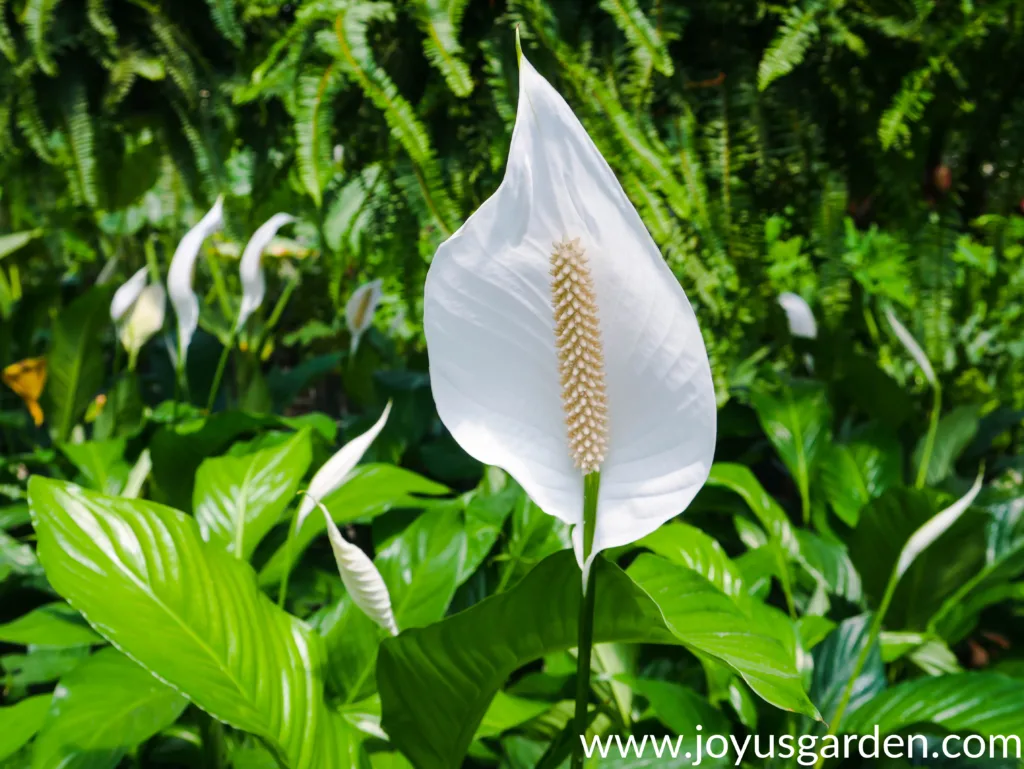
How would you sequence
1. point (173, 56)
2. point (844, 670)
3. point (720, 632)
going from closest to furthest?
point (720, 632) → point (844, 670) → point (173, 56)

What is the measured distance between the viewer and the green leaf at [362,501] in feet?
2.86

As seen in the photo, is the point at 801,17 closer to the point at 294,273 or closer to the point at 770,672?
the point at 770,672

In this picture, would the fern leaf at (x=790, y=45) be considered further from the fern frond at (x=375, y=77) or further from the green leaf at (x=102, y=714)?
the green leaf at (x=102, y=714)

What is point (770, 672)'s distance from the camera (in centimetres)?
40

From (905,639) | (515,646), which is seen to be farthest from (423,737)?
(905,639)

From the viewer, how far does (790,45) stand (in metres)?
0.91

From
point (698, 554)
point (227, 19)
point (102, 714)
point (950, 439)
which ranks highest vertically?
point (227, 19)

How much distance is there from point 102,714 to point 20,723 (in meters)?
0.14

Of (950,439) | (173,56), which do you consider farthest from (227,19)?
(950,439)

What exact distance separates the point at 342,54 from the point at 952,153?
0.92m

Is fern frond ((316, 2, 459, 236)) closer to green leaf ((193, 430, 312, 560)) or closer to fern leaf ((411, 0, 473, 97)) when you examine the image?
fern leaf ((411, 0, 473, 97))

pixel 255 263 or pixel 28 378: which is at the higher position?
pixel 255 263

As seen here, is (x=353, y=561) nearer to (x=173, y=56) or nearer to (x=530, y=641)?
(x=530, y=641)

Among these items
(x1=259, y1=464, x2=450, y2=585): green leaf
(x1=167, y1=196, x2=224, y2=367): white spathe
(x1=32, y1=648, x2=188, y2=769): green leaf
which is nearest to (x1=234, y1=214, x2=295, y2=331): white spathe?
(x1=167, y1=196, x2=224, y2=367): white spathe
